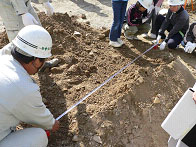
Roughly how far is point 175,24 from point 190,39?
0.50 meters

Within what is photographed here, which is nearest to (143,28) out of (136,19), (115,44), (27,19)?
(136,19)

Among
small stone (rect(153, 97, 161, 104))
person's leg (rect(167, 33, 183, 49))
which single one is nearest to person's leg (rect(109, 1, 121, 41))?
person's leg (rect(167, 33, 183, 49))

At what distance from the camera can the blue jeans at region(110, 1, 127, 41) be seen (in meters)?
3.91

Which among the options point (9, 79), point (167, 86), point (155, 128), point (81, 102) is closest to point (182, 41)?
point (167, 86)

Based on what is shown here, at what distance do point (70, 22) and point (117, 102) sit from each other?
2942 millimetres

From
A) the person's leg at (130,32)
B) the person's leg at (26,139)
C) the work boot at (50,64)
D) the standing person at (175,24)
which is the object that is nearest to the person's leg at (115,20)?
the person's leg at (130,32)

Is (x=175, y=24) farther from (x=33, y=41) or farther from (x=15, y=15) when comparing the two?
(x=33, y=41)

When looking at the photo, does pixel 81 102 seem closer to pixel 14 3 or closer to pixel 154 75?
pixel 154 75

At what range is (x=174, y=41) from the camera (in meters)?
4.59

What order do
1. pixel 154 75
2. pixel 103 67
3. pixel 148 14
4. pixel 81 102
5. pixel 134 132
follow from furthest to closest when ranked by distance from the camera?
pixel 148 14 < pixel 103 67 < pixel 154 75 < pixel 81 102 < pixel 134 132

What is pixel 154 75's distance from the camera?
324 centimetres

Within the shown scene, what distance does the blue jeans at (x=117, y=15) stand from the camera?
3908mm

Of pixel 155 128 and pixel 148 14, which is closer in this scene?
pixel 155 128

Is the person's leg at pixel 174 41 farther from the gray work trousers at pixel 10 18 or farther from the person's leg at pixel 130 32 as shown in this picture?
the gray work trousers at pixel 10 18
